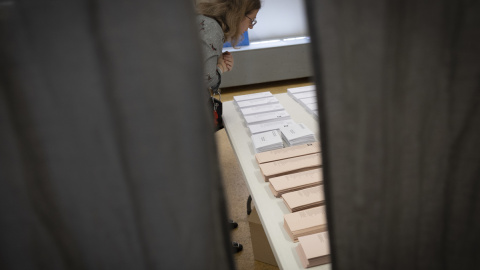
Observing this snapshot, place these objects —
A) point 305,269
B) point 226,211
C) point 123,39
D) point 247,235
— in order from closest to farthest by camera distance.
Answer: point 123,39, point 226,211, point 305,269, point 247,235

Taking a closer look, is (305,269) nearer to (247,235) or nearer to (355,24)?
(355,24)

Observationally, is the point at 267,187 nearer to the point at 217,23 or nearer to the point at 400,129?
the point at 400,129

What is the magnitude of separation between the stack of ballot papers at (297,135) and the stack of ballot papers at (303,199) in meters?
0.39

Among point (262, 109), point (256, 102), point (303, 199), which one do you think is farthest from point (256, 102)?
point (303, 199)

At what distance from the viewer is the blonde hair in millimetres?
1669

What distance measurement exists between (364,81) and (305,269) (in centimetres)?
63

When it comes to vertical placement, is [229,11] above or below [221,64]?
above

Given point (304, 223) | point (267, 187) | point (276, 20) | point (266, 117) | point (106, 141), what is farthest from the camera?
point (276, 20)

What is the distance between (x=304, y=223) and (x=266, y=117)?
2.99 feet

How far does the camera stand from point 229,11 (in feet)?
5.51

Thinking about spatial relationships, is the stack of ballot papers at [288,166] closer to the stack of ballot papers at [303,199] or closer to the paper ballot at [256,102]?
the stack of ballot papers at [303,199]

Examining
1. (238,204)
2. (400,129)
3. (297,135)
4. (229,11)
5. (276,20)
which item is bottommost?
(238,204)

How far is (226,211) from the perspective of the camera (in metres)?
0.43

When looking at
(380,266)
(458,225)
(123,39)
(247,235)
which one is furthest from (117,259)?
(247,235)
